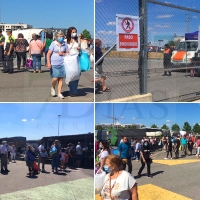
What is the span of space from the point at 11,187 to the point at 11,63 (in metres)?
4.25

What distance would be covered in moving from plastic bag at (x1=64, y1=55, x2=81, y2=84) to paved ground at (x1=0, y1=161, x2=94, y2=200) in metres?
1.58

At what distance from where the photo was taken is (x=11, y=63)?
8297 mm

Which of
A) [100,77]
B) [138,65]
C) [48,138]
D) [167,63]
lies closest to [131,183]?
[48,138]


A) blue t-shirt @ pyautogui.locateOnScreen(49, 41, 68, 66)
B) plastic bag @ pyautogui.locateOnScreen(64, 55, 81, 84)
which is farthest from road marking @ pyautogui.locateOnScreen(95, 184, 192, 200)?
blue t-shirt @ pyautogui.locateOnScreen(49, 41, 68, 66)

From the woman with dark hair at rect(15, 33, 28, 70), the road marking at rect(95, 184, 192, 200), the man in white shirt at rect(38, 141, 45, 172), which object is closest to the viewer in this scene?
the man in white shirt at rect(38, 141, 45, 172)

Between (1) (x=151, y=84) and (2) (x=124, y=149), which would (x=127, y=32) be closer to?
(2) (x=124, y=149)

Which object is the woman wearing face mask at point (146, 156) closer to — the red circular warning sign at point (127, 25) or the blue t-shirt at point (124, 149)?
the blue t-shirt at point (124, 149)

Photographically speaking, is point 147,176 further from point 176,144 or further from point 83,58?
point 83,58

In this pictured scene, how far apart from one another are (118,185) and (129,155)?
146 cm

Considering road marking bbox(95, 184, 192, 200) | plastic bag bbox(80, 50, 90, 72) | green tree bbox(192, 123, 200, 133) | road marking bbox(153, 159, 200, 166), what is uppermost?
plastic bag bbox(80, 50, 90, 72)

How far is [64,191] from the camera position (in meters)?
5.14

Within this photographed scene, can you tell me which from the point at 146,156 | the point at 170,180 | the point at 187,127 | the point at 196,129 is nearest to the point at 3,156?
the point at 146,156

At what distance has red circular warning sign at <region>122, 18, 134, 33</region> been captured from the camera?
17.4 feet

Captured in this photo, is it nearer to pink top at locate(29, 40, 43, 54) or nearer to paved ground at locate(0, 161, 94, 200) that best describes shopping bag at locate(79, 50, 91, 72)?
paved ground at locate(0, 161, 94, 200)
